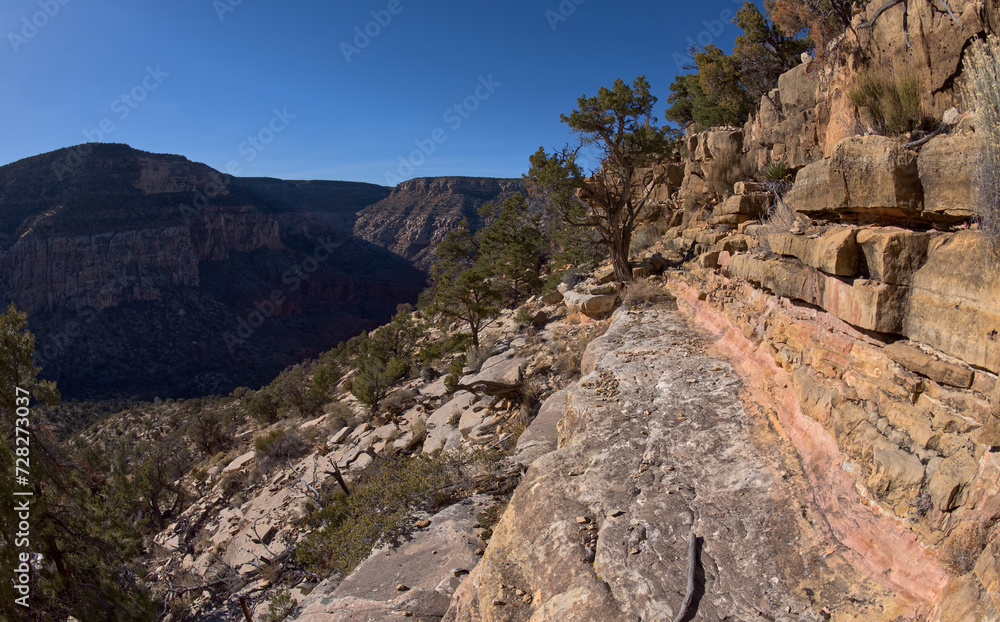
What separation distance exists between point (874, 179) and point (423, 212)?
94481 mm

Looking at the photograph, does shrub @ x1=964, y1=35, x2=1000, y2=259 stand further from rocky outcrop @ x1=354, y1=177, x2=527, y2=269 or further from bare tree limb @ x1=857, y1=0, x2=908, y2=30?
rocky outcrop @ x1=354, y1=177, x2=527, y2=269

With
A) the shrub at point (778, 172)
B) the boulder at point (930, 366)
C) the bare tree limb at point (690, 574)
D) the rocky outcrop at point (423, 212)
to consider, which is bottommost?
the bare tree limb at point (690, 574)

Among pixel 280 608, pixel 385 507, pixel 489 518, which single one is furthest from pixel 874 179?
pixel 280 608

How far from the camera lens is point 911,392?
107 inches

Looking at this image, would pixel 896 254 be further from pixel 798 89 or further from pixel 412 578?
pixel 798 89

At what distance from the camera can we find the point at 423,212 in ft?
308

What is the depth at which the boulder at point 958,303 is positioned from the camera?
2.26 m

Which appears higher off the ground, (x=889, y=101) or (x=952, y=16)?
(x=952, y=16)

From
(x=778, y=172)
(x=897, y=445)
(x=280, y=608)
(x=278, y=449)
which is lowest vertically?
(x=278, y=449)

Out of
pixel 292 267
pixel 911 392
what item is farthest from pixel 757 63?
pixel 292 267

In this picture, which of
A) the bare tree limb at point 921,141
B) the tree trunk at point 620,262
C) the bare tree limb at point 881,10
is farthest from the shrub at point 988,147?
the tree trunk at point 620,262

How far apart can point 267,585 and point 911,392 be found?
10158 mm

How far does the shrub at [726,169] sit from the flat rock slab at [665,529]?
844 centimetres

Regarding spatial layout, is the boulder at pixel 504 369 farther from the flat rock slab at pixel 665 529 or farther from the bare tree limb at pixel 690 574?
the bare tree limb at pixel 690 574
